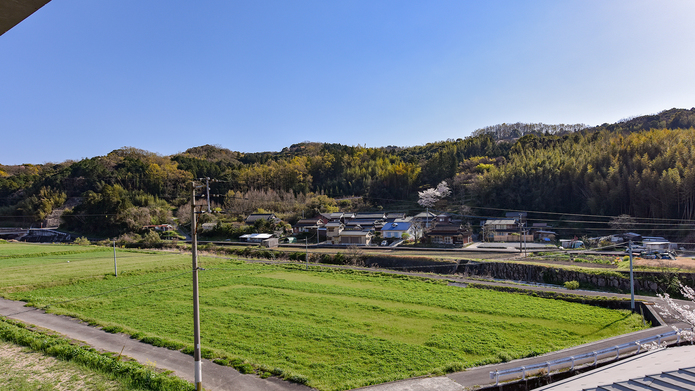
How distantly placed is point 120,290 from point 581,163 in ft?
129

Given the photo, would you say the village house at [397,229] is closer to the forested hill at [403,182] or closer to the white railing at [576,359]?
the forested hill at [403,182]

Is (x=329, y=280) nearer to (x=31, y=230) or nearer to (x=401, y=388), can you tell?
(x=401, y=388)

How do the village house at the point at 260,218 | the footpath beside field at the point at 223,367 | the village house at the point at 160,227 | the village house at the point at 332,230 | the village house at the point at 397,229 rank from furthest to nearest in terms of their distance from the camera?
the village house at the point at 260,218 < the village house at the point at 160,227 < the village house at the point at 332,230 < the village house at the point at 397,229 < the footpath beside field at the point at 223,367

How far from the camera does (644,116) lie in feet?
237

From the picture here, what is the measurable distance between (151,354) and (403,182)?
4312cm

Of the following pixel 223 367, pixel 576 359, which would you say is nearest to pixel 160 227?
pixel 223 367

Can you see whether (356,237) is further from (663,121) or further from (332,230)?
(663,121)

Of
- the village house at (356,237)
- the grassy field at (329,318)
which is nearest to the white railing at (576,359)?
the grassy field at (329,318)

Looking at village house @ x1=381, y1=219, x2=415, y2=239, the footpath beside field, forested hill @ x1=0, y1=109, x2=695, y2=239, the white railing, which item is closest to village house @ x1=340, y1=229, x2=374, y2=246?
A: village house @ x1=381, y1=219, x2=415, y2=239

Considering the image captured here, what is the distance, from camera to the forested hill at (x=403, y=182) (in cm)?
2905

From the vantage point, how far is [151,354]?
9.09 metres

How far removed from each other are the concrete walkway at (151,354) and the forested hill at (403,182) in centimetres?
2920

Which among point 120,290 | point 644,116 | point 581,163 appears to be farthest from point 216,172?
point 644,116

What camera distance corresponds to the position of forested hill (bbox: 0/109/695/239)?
2905cm
